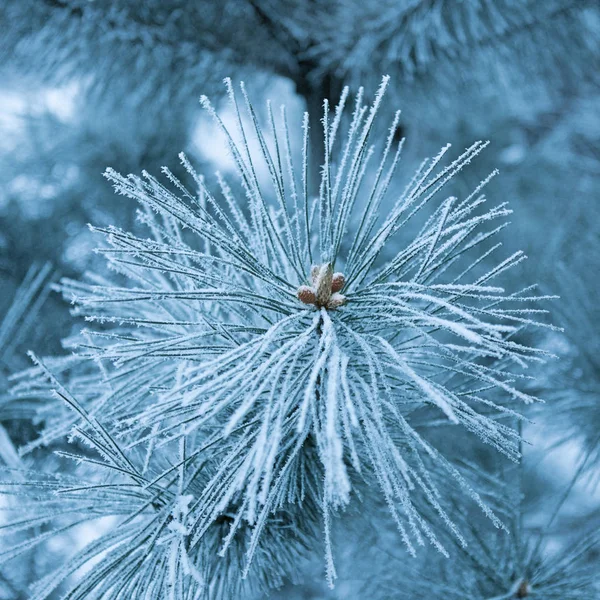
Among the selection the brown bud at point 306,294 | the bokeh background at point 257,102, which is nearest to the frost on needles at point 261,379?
the brown bud at point 306,294

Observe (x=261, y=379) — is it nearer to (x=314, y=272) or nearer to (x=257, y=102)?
(x=314, y=272)

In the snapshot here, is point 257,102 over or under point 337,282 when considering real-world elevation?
over

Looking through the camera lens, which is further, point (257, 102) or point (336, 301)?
point (257, 102)

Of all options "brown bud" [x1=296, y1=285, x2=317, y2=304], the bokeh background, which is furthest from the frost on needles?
the bokeh background

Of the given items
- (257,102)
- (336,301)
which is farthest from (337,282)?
(257,102)

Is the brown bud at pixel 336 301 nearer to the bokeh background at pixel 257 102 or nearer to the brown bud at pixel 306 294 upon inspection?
the brown bud at pixel 306 294

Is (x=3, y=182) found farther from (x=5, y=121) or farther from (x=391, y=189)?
(x=391, y=189)
